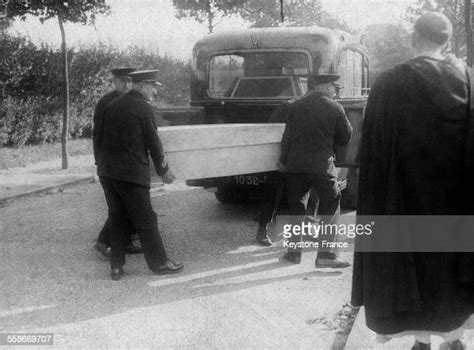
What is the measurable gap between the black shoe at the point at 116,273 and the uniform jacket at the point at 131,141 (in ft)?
2.68

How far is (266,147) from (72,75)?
1051 cm

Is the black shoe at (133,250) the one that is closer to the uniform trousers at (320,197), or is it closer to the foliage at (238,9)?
the uniform trousers at (320,197)

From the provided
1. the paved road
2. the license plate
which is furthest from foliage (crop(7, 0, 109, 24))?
the license plate

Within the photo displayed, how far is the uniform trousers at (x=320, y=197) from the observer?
5348 millimetres

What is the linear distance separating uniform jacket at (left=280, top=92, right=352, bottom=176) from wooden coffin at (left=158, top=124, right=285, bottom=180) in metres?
0.42

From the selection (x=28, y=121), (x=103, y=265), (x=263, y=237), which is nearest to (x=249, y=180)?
(x=263, y=237)

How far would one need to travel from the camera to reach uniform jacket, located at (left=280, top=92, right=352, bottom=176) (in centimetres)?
525

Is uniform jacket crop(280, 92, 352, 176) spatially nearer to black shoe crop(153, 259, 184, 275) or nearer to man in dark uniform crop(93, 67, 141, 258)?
black shoe crop(153, 259, 184, 275)

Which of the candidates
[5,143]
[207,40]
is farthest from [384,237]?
[5,143]

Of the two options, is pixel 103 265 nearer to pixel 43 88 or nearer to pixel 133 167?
pixel 133 167

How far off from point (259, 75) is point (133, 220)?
11.9 feet

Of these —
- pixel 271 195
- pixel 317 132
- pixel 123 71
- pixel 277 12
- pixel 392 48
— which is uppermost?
pixel 277 12

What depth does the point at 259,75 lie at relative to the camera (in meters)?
7.98

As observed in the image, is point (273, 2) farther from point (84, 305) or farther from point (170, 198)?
point (84, 305)
